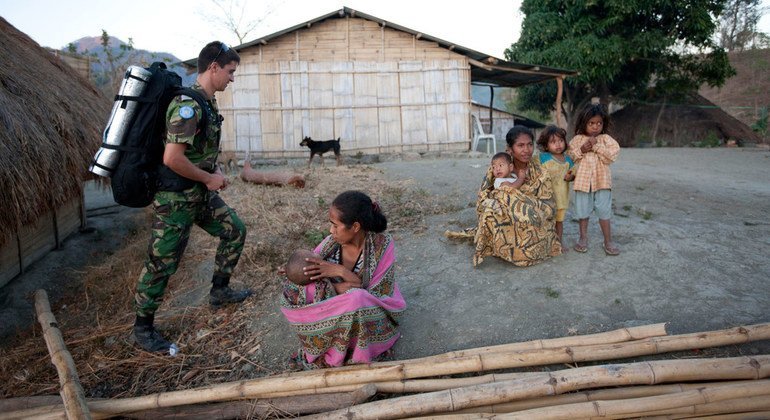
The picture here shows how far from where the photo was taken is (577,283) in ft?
12.3

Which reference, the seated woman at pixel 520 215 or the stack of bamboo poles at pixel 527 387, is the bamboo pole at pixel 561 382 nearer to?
the stack of bamboo poles at pixel 527 387

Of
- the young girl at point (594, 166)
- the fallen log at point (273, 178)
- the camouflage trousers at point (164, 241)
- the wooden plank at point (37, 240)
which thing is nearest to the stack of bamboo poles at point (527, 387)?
the camouflage trousers at point (164, 241)

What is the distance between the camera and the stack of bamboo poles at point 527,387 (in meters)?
2.41

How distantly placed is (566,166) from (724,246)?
1.55 metres

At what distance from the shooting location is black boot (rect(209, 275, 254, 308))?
148 inches

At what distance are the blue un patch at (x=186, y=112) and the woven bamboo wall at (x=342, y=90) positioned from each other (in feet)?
30.2

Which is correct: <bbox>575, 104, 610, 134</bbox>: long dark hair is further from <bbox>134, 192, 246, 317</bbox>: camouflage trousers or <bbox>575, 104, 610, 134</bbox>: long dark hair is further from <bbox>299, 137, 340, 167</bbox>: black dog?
<bbox>299, 137, 340, 167</bbox>: black dog

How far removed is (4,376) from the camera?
3273 mm

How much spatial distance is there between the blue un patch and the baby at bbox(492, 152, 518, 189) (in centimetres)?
236

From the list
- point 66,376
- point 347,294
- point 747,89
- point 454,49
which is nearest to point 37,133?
point 66,376

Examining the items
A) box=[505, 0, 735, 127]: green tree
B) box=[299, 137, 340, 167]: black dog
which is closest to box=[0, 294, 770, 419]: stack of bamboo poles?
box=[299, 137, 340, 167]: black dog

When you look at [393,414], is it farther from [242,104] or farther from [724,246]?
[242,104]

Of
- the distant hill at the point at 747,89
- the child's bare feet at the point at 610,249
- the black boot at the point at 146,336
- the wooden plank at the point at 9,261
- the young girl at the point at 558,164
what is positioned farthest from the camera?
the distant hill at the point at 747,89

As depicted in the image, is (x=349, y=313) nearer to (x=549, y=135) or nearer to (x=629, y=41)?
(x=549, y=135)
